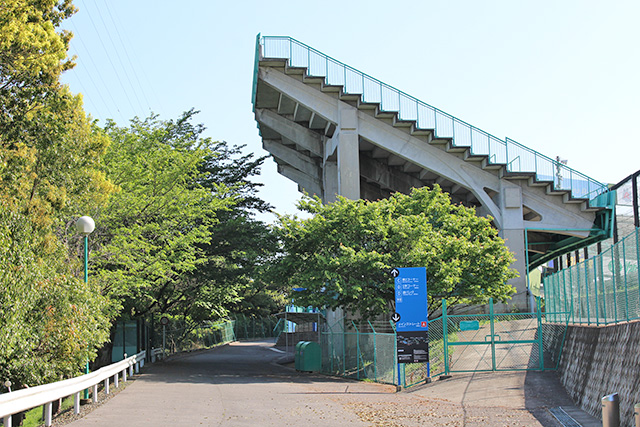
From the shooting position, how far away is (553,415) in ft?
43.8

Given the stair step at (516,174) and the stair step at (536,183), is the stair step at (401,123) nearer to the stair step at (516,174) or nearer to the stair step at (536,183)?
the stair step at (516,174)

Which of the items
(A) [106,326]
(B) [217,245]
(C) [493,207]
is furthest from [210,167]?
(A) [106,326]

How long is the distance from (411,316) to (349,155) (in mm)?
14542

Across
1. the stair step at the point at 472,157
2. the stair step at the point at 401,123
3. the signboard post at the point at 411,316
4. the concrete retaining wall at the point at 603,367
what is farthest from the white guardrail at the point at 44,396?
the stair step at the point at 472,157

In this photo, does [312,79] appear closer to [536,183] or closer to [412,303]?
[536,183]

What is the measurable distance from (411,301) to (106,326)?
907 centimetres

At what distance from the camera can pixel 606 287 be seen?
15594 mm

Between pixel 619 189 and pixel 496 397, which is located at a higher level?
pixel 619 189

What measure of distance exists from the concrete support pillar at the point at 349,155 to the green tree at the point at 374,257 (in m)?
5.27

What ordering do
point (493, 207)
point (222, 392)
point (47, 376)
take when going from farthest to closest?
point (493, 207) → point (222, 392) → point (47, 376)

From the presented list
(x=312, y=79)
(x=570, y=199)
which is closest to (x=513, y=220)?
(x=570, y=199)

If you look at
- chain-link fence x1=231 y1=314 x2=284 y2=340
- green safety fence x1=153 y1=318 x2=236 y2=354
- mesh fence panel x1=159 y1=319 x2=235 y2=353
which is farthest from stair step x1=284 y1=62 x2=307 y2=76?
chain-link fence x1=231 y1=314 x2=284 y2=340

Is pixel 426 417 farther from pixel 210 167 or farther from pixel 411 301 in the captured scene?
pixel 210 167

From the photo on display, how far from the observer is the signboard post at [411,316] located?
19844 mm
